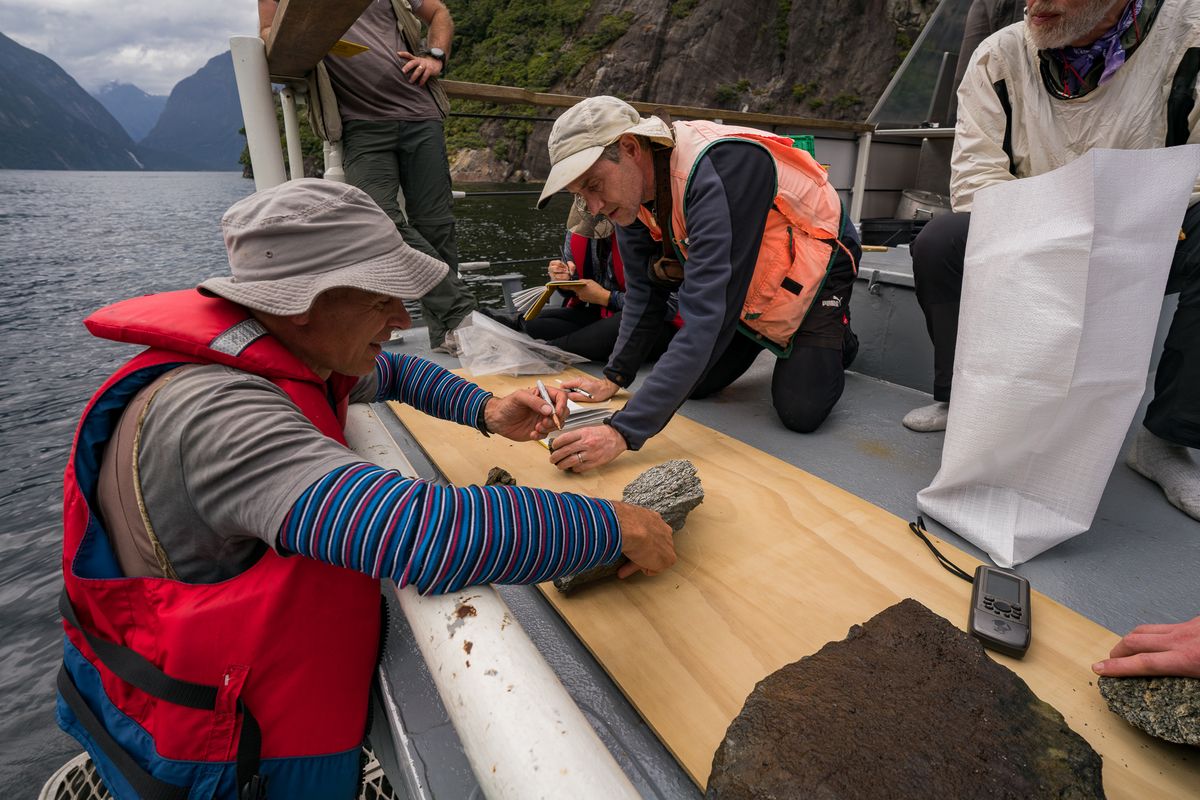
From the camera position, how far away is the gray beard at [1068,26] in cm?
158

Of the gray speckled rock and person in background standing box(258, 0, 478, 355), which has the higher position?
person in background standing box(258, 0, 478, 355)

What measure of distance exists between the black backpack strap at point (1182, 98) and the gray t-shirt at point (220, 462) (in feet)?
7.15

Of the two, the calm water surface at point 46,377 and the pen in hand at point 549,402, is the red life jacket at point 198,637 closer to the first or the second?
the pen in hand at point 549,402

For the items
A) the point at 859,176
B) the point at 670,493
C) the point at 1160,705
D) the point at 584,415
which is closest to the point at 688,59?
the point at 859,176

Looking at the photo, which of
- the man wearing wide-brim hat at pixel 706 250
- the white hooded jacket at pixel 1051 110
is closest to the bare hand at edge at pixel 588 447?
the man wearing wide-brim hat at pixel 706 250

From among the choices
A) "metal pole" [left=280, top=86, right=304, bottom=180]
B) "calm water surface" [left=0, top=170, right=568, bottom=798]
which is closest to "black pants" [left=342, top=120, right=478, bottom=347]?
"metal pole" [left=280, top=86, right=304, bottom=180]

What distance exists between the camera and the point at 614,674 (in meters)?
1.14

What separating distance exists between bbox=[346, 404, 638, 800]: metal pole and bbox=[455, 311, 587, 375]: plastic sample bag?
206 cm

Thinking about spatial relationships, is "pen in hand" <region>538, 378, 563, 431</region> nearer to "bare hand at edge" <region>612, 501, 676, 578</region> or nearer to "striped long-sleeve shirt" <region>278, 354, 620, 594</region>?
"bare hand at edge" <region>612, 501, 676, 578</region>

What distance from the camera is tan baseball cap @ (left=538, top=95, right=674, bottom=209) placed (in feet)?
5.80

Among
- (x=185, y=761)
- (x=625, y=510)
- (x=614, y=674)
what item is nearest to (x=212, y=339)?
(x=185, y=761)

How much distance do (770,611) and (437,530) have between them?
801 mm

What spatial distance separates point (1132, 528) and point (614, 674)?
1503mm

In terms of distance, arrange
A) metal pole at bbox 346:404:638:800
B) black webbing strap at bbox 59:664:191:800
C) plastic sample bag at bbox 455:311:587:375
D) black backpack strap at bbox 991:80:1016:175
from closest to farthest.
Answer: metal pole at bbox 346:404:638:800 → black webbing strap at bbox 59:664:191:800 → black backpack strap at bbox 991:80:1016:175 → plastic sample bag at bbox 455:311:587:375
